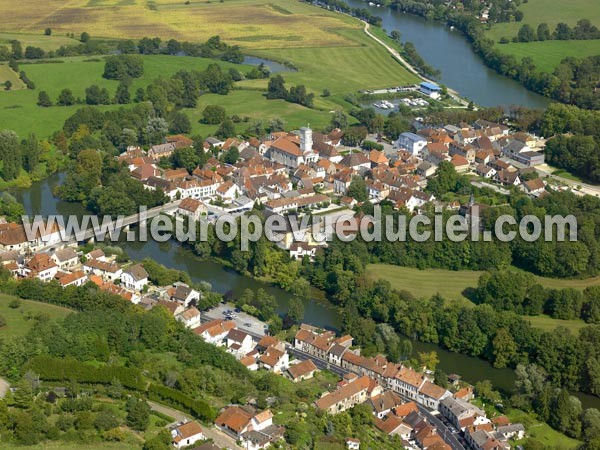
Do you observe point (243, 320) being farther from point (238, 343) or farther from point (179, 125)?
point (179, 125)

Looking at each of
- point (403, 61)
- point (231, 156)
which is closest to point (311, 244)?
point (231, 156)

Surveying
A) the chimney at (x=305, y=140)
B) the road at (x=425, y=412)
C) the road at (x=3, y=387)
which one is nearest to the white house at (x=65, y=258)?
the road at (x=3, y=387)

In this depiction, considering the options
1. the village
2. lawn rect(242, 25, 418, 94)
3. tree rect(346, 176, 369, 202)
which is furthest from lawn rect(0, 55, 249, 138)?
tree rect(346, 176, 369, 202)

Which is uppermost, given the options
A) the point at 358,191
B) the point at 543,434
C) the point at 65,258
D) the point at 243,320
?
the point at 358,191

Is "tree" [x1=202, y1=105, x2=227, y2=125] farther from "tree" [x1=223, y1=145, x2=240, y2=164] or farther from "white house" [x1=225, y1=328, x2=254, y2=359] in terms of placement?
"white house" [x1=225, y1=328, x2=254, y2=359]

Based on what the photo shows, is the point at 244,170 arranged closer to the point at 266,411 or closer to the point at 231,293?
the point at 231,293

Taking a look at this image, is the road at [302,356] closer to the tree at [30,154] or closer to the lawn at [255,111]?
the tree at [30,154]
